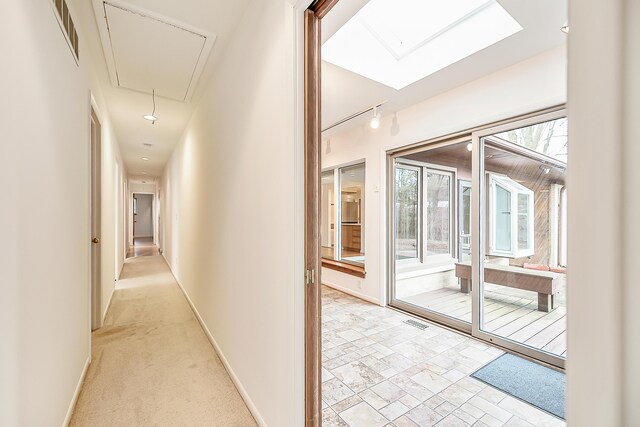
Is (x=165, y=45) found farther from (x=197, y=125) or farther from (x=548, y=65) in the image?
(x=548, y=65)

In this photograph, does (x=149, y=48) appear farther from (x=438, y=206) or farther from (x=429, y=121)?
(x=438, y=206)

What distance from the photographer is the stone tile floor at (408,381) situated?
178cm

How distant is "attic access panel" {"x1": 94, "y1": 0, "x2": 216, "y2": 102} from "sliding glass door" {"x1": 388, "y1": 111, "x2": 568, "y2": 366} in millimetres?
2719

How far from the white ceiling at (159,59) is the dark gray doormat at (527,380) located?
3331mm

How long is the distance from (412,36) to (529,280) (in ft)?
8.84

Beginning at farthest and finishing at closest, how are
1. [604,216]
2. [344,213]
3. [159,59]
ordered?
1. [344,213]
2. [159,59]
3. [604,216]

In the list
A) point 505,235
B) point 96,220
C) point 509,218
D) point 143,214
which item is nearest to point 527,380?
point 505,235

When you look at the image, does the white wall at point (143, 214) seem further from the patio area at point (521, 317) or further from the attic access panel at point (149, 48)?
the patio area at point (521, 317)

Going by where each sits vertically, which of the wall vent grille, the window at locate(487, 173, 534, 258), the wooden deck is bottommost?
the wall vent grille

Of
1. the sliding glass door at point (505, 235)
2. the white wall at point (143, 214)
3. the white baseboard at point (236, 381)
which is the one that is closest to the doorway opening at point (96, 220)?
the white baseboard at point (236, 381)

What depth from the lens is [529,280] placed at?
110 inches

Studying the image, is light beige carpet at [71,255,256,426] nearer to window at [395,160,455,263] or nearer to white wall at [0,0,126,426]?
white wall at [0,0,126,426]

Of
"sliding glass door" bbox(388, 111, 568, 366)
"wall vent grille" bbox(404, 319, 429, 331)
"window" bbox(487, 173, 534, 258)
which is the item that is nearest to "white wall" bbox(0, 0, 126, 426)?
"sliding glass door" bbox(388, 111, 568, 366)

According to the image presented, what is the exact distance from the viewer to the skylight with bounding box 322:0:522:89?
2203 mm
